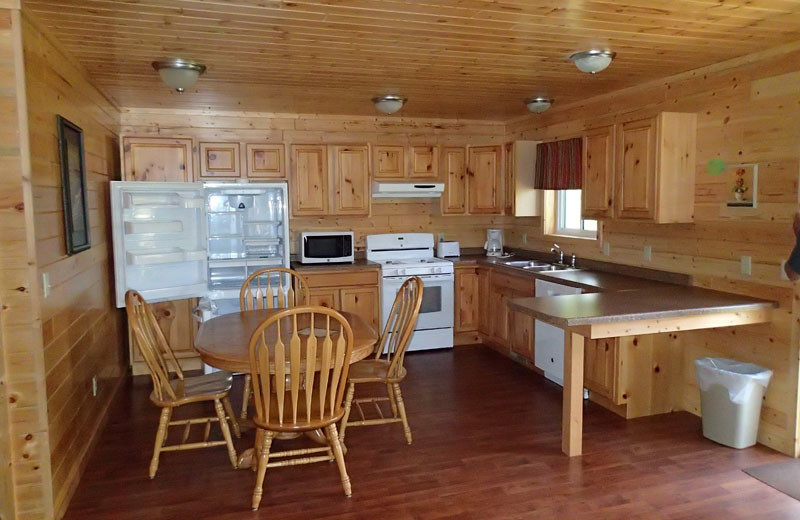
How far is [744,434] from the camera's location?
130 inches

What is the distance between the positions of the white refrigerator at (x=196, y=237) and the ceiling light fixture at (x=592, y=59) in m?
2.63

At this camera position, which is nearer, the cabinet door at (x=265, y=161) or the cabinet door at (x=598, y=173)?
the cabinet door at (x=598, y=173)

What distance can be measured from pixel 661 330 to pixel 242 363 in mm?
2187

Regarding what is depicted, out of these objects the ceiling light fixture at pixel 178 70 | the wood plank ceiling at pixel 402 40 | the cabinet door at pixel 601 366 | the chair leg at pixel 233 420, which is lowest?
the chair leg at pixel 233 420

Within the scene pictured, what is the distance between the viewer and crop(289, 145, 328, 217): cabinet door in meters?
5.31

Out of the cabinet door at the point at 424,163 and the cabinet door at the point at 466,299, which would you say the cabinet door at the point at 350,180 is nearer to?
the cabinet door at the point at 424,163

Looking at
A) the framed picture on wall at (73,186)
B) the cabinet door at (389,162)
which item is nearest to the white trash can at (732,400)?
the cabinet door at (389,162)

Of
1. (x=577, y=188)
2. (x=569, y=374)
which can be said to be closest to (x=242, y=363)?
(x=569, y=374)

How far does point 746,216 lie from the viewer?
3.43 meters

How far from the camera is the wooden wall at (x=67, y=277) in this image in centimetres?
263

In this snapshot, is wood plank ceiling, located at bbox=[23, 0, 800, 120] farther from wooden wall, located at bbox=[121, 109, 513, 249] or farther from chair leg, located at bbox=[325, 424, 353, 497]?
chair leg, located at bbox=[325, 424, 353, 497]

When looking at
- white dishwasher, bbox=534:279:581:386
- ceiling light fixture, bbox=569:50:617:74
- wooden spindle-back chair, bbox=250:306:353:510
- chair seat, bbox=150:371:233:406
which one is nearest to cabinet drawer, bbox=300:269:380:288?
white dishwasher, bbox=534:279:581:386

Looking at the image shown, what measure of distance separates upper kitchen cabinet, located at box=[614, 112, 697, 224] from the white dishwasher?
2.49 ft

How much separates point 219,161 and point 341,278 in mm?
1466
